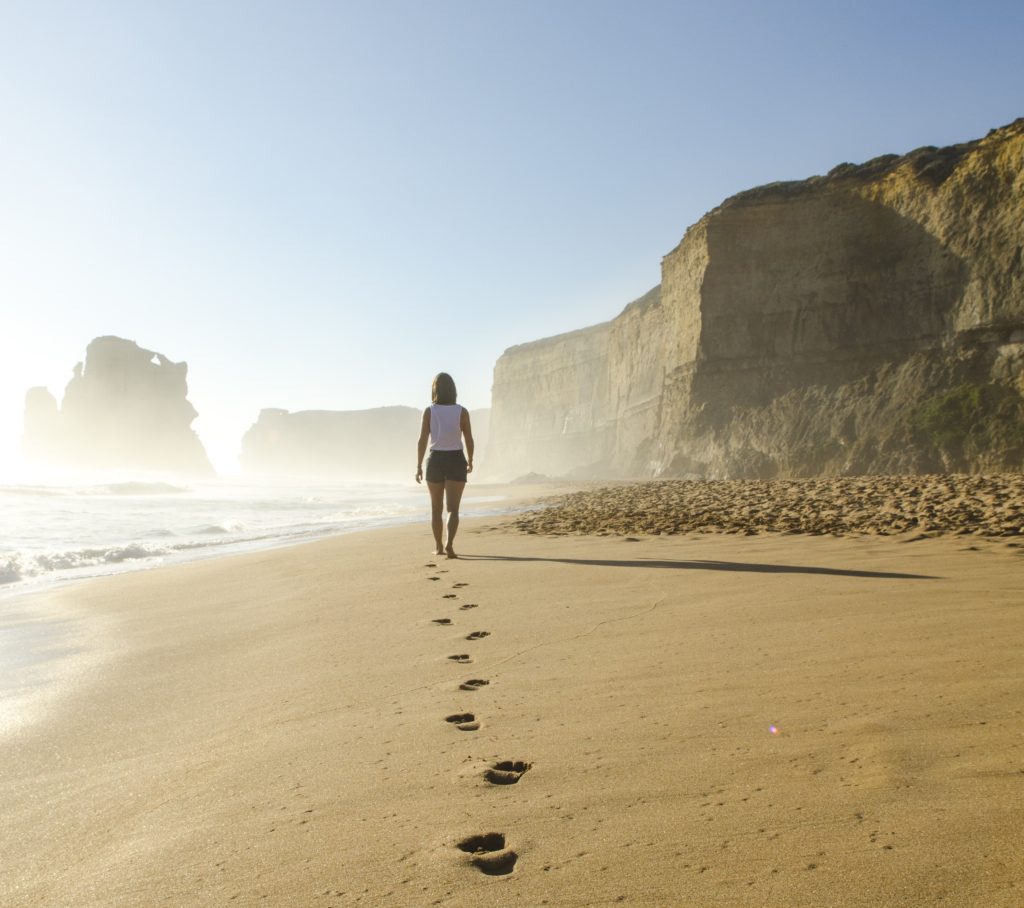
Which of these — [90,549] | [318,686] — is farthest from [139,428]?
[318,686]

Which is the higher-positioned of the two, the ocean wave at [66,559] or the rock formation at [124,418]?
the rock formation at [124,418]

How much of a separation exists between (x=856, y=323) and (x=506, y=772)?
25.8m

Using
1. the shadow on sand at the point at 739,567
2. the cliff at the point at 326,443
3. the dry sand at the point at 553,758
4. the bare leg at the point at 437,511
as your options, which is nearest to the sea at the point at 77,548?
the dry sand at the point at 553,758

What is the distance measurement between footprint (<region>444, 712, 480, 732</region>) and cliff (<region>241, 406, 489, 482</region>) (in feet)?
511

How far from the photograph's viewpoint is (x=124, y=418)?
102 metres

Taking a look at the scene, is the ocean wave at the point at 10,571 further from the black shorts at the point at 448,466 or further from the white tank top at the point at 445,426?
the white tank top at the point at 445,426

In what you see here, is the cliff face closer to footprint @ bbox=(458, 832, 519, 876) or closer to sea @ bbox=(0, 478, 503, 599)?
sea @ bbox=(0, 478, 503, 599)

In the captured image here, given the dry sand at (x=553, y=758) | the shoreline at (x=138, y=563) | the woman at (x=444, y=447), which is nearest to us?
the dry sand at (x=553, y=758)

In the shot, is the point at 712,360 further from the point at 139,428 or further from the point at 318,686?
the point at 139,428

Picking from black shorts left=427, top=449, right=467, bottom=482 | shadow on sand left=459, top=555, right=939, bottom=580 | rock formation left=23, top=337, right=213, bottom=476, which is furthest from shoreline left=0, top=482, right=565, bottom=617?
rock formation left=23, top=337, right=213, bottom=476

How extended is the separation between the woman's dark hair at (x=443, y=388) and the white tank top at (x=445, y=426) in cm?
8

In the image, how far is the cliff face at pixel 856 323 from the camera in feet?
64.3

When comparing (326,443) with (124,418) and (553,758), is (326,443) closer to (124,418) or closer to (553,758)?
(124,418)

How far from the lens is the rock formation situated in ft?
334
